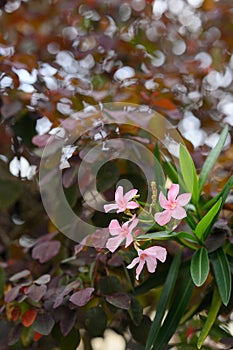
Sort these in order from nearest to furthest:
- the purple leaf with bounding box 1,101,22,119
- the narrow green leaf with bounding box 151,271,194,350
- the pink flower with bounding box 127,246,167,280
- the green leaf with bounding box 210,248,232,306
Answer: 1. the pink flower with bounding box 127,246,167,280
2. the green leaf with bounding box 210,248,232,306
3. the narrow green leaf with bounding box 151,271,194,350
4. the purple leaf with bounding box 1,101,22,119

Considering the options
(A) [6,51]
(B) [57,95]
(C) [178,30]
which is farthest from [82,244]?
(C) [178,30]

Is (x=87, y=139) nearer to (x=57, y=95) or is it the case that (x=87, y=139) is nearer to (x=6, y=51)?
(x=57, y=95)

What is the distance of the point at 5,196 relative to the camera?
1284 millimetres

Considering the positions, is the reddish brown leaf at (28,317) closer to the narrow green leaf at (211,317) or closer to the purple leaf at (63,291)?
the purple leaf at (63,291)

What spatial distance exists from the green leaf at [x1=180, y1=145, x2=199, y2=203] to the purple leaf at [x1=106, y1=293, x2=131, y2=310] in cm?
19

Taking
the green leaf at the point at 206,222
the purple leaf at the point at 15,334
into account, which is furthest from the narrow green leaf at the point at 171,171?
Result: the purple leaf at the point at 15,334

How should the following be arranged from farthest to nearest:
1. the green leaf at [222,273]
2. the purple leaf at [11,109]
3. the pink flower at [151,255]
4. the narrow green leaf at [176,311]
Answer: the purple leaf at [11,109] < the narrow green leaf at [176,311] < the green leaf at [222,273] < the pink flower at [151,255]

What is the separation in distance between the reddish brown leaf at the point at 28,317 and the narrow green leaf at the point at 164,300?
197 millimetres

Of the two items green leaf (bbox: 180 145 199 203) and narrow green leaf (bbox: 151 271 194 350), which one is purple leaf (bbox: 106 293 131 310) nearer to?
narrow green leaf (bbox: 151 271 194 350)

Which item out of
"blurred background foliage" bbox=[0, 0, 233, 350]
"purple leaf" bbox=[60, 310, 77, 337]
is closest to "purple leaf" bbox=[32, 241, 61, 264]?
"blurred background foliage" bbox=[0, 0, 233, 350]

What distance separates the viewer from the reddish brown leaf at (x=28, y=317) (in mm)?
985

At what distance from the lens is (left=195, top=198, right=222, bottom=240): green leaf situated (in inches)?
33.2

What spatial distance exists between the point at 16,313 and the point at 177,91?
1.90ft

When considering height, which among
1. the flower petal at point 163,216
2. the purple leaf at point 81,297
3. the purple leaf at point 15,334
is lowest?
→ the purple leaf at point 15,334
